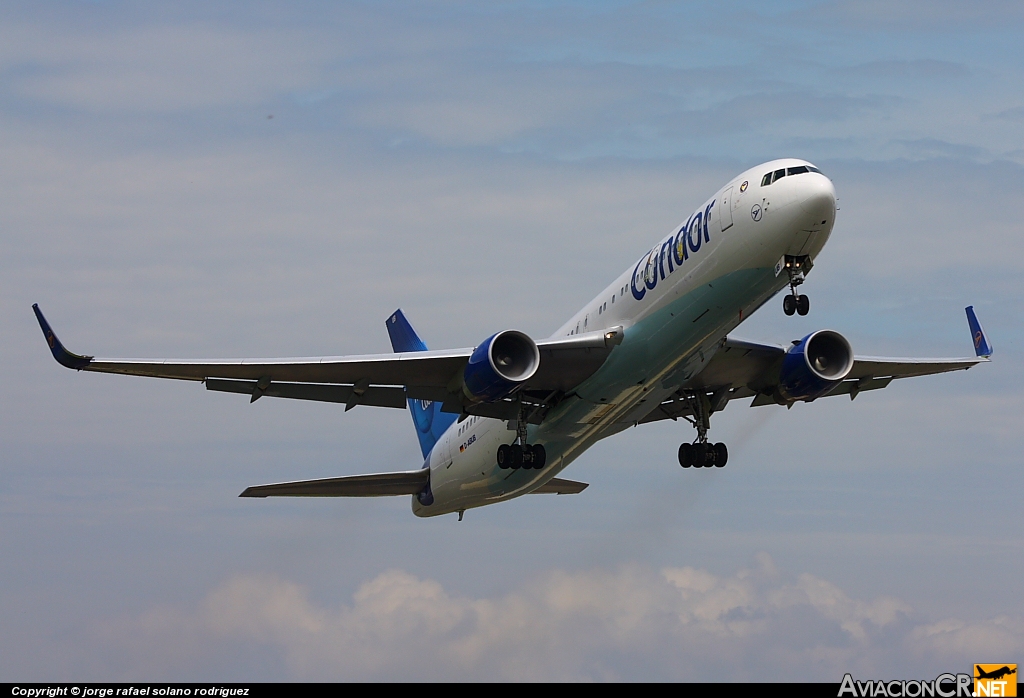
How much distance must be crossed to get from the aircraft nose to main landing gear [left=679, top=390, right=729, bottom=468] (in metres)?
10.8

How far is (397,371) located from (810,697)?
14280mm

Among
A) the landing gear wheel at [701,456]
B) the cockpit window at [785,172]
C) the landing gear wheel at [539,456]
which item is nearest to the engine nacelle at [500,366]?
the landing gear wheel at [539,456]

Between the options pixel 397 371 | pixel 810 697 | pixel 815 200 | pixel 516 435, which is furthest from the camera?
pixel 516 435

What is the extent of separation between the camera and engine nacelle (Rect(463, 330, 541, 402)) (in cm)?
3403

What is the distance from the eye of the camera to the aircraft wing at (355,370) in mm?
34281

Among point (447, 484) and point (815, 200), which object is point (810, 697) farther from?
point (447, 484)

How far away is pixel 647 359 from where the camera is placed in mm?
34031

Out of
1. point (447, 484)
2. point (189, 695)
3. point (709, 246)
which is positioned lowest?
point (189, 695)

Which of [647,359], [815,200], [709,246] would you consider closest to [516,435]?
[647,359]

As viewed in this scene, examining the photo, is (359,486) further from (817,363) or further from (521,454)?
(817,363)

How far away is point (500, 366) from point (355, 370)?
163 inches

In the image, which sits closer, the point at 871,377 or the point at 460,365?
the point at 460,365

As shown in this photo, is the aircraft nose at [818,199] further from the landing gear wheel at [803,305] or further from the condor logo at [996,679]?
the condor logo at [996,679]

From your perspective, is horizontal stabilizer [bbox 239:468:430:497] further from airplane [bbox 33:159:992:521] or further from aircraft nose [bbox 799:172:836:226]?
aircraft nose [bbox 799:172:836:226]
